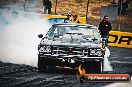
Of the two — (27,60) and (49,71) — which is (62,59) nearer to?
(49,71)

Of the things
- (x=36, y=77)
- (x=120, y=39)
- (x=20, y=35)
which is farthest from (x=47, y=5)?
(x=36, y=77)

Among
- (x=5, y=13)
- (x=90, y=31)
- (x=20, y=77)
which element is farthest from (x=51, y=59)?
(x=5, y=13)

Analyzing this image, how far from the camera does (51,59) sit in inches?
419

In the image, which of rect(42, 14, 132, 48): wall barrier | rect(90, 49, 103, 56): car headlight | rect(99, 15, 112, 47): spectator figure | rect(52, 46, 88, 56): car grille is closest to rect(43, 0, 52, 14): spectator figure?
rect(42, 14, 132, 48): wall barrier

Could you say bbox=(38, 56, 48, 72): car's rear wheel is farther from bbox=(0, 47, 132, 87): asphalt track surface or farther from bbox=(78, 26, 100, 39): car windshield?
bbox=(78, 26, 100, 39): car windshield

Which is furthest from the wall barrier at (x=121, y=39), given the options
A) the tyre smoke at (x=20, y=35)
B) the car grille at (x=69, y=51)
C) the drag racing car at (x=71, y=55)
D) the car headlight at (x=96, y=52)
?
the car grille at (x=69, y=51)

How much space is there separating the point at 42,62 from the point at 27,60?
2387mm

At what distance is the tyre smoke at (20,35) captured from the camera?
13.6 m

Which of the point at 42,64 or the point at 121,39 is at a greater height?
the point at 42,64

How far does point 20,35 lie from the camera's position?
2066cm

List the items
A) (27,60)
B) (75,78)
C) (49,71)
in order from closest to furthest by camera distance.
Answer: (75,78)
(49,71)
(27,60)

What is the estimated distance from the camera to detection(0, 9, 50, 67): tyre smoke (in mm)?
13620

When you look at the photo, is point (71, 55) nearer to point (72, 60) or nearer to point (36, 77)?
point (72, 60)

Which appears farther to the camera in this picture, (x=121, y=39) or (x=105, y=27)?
(x=121, y=39)
